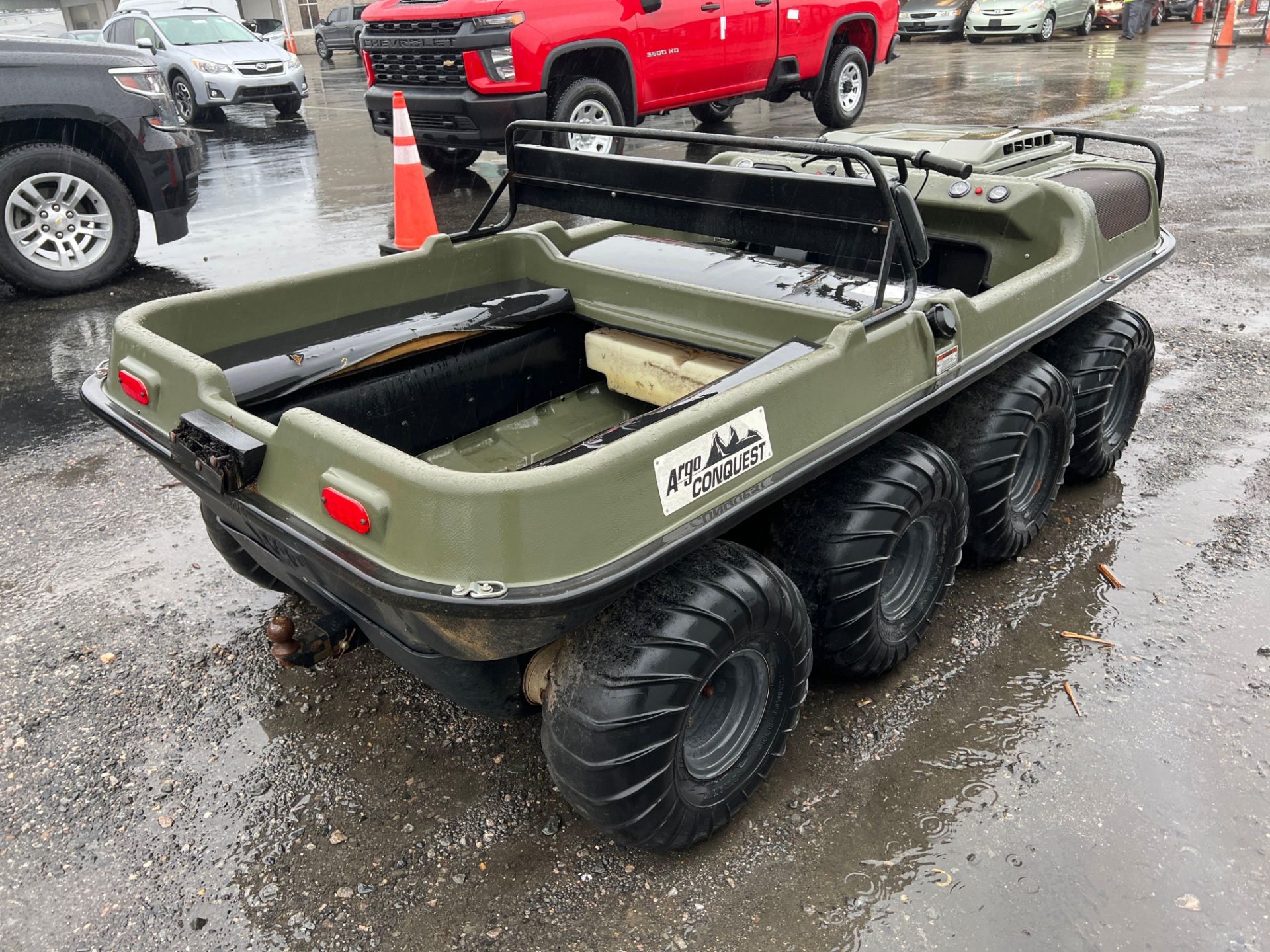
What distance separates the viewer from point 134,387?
248 cm

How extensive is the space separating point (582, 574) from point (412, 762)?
1046mm

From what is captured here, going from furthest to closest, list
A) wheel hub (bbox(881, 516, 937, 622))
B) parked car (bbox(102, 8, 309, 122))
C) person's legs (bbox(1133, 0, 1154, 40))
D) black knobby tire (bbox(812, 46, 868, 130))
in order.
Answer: person's legs (bbox(1133, 0, 1154, 40)) < parked car (bbox(102, 8, 309, 122)) < black knobby tire (bbox(812, 46, 868, 130)) < wheel hub (bbox(881, 516, 937, 622))

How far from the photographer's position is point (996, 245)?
343 cm

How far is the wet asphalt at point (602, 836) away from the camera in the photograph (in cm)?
211

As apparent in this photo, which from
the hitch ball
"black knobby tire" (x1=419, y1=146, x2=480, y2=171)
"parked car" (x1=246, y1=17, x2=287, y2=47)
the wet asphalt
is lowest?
the wet asphalt

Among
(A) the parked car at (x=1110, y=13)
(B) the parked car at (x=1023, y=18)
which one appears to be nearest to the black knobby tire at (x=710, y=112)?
(B) the parked car at (x=1023, y=18)

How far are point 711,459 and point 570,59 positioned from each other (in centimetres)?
669

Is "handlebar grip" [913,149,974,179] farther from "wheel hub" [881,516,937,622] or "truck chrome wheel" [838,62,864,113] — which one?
"truck chrome wheel" [838,62,864,113]

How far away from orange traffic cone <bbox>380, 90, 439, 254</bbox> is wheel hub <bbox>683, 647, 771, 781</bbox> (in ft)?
13.3

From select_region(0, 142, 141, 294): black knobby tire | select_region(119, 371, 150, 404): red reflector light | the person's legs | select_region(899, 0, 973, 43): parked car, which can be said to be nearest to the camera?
select_region(119, 371, 150, 404): red reflector light

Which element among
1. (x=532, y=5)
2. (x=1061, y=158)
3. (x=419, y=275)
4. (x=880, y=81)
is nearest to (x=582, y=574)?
(x=419, y=275)

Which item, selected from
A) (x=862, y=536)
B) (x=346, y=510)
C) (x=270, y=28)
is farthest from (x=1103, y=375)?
(x=270, y=28)

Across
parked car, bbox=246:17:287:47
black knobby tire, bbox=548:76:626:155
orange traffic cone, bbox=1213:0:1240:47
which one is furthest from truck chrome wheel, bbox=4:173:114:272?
orange traffic cone, bbox=1213:0:1240:47

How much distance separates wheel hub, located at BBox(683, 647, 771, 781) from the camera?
229cm
